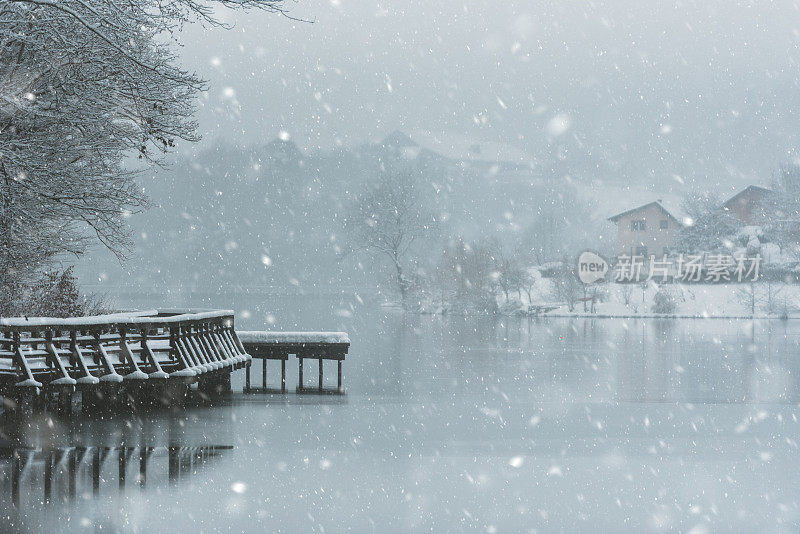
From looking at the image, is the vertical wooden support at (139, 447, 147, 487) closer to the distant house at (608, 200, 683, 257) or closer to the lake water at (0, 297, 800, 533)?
the lake water at (0, 297, 800, 533)

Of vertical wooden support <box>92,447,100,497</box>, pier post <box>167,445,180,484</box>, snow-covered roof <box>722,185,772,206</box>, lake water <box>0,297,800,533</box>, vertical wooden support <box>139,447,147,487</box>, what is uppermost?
snow-covered roof <box>722,185,772,206</box>

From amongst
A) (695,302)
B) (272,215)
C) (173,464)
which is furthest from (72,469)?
(272,215)

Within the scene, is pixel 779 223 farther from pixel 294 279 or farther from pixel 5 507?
pixel 294 279

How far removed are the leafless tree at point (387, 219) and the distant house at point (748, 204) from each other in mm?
31060

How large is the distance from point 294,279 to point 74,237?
138885 millimetres

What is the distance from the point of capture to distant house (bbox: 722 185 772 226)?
91.2 metres

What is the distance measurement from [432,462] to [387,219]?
8408 cm

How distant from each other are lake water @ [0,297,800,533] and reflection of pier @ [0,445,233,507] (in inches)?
1.6

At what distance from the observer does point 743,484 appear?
12.0 metres

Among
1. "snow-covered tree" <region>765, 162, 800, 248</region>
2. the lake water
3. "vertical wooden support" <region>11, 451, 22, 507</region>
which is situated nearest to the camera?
the lake water

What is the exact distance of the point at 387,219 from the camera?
97.0m

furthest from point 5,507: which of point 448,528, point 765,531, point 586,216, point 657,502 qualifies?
point 586,216

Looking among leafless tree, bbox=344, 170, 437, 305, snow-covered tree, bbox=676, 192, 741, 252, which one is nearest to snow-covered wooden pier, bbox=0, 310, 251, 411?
snow-covered tree, bbox=676, 192, 741, 252

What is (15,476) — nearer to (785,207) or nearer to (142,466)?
(142,466)
